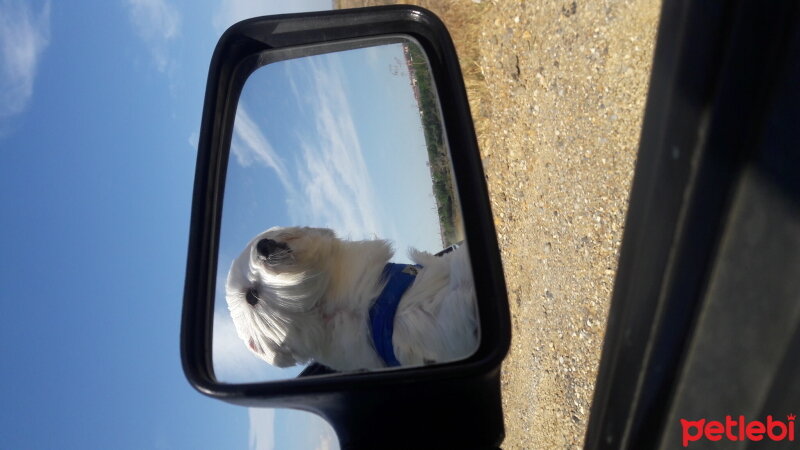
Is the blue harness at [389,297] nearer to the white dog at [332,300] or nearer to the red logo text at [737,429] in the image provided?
the white dog at [332,300]

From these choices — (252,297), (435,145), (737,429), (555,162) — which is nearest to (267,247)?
(252,297)

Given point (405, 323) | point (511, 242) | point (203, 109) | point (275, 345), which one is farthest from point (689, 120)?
point (511, 242)

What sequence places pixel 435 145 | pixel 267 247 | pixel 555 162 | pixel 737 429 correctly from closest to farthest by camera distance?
pixel 737 429 < pixel 435 145 < pixel 267 247 < pixel 555 162

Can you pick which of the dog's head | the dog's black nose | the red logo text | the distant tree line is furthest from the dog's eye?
the red logo text

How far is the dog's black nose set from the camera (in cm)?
203

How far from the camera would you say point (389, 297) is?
2.15 m

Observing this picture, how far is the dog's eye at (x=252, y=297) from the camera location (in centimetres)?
206

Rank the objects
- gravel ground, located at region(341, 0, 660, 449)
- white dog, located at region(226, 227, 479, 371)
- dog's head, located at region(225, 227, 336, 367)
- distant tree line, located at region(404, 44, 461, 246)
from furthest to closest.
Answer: gravel ground, located at region(341, 0, 660, 449)
dog's head, located at region(225, 227, 336, 367)
white dog, located at region(226, 227, 479, 371)
distant tree line, located at region(404, 44, 461, 246)

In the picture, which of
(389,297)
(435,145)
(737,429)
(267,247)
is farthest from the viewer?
(389,297)

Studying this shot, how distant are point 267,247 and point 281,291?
0.75 ft

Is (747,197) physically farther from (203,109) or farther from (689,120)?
(203,109)

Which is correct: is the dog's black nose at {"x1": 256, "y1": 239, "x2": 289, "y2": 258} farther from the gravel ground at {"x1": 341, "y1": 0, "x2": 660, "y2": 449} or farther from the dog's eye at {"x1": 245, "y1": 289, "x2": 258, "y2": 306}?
the gravel ground at {"x1": 341, "y1": 0, "x2": 660, "y2": 449}

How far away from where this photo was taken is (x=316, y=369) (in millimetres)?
1859

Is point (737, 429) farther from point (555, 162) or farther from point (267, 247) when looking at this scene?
point (555, 162)
